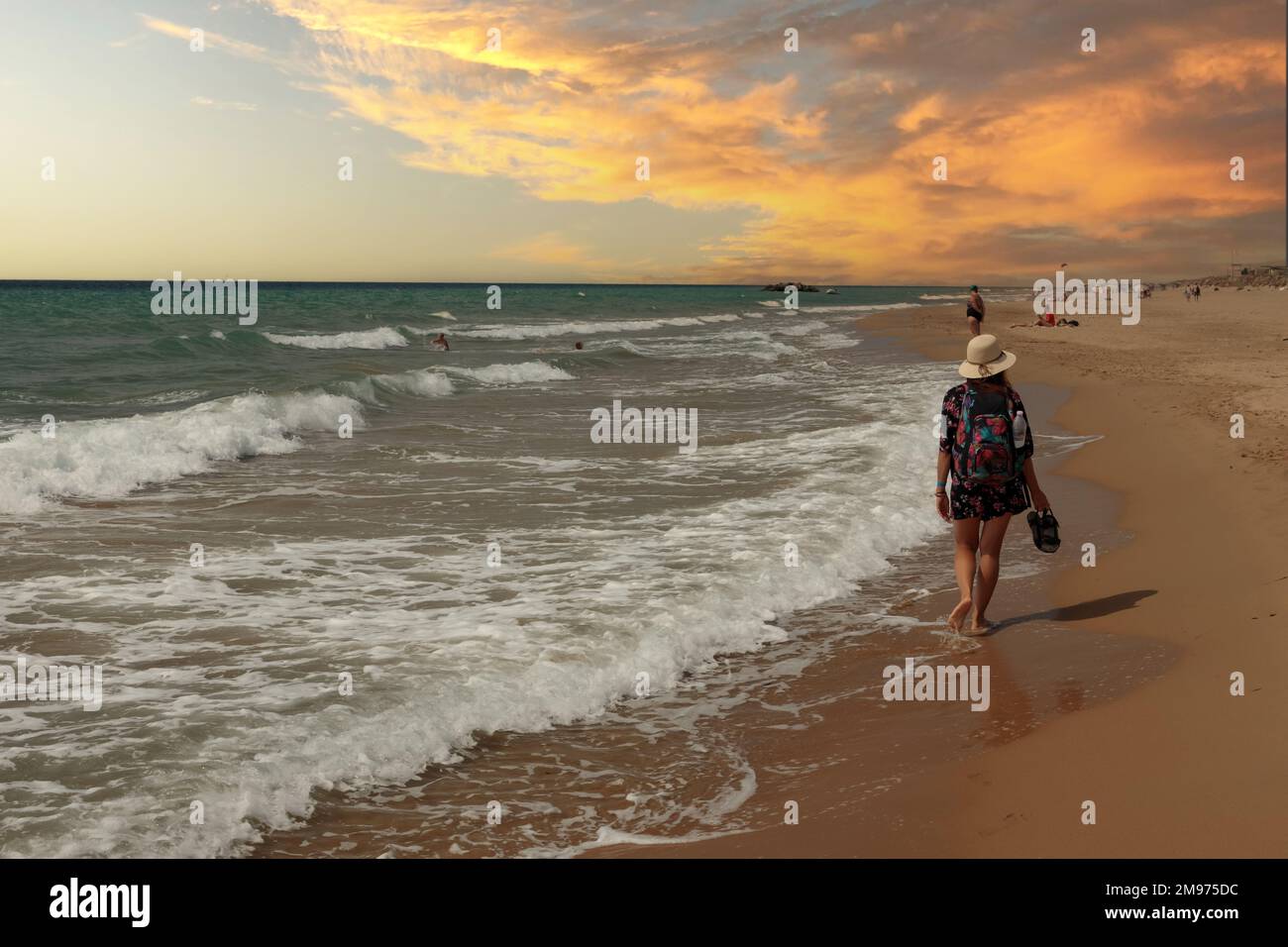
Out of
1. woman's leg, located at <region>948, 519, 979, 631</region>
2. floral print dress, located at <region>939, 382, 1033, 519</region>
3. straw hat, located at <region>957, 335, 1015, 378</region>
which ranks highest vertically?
straw hat, located at <region>957, 335, 1015, 378</region>

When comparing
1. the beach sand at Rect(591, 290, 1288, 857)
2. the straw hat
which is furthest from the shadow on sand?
the straw hat

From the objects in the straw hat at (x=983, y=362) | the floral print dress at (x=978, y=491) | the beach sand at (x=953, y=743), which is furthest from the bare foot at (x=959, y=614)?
the straw hat at (x=983, y=362)

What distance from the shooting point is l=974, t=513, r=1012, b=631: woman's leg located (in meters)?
6.71

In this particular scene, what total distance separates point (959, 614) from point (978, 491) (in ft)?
2.82

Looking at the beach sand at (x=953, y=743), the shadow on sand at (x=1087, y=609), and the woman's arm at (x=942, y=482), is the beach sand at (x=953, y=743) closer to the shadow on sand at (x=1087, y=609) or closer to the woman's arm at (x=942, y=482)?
the shadow on sand at (x=1087, y=609)

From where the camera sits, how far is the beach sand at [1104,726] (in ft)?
13.7

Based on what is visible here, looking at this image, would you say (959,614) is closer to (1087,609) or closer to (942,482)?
(942,482)

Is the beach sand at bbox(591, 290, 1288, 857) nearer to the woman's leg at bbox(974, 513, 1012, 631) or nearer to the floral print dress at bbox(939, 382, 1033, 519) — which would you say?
the woman's leg at bbox(974, 513, 1012, 631)

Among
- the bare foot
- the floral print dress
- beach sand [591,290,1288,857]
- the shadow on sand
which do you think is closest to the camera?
beach sand [591,290,1288,857]

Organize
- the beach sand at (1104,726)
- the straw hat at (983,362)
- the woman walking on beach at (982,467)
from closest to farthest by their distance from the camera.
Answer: the beach sand at (1104,726), the straw hat at (983,362), the woman walking on beach at (982,467)

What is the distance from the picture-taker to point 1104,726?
17.1 feet

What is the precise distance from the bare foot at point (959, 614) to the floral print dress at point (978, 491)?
59 centimetres

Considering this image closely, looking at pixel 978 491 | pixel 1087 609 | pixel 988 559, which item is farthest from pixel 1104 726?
pixel 1087 609

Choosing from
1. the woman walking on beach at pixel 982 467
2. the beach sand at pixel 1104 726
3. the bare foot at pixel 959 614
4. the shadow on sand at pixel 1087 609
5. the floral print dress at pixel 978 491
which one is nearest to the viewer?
the beach sand at pixel 1104 726
